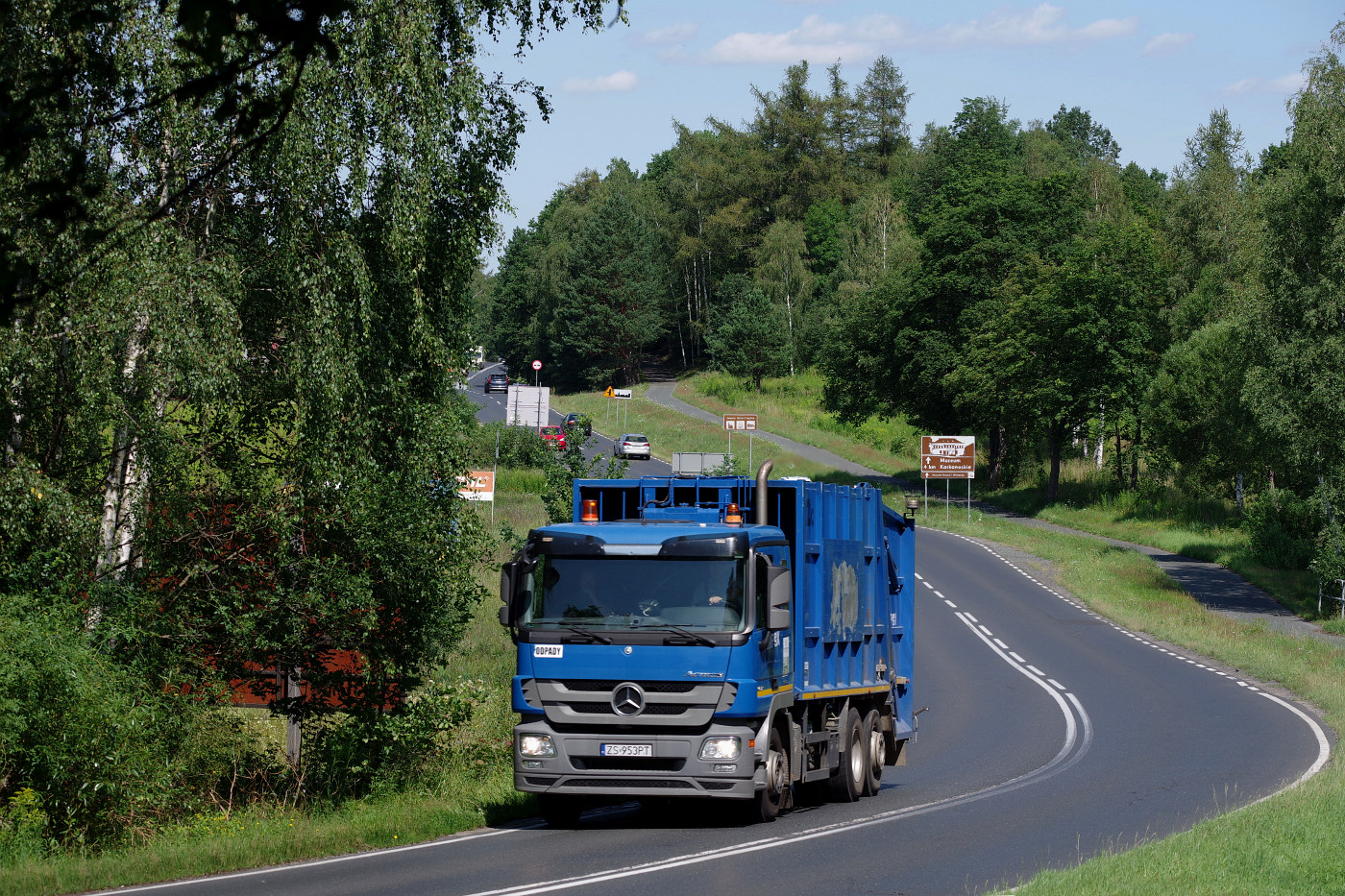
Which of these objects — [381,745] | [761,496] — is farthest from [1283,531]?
[761,496]

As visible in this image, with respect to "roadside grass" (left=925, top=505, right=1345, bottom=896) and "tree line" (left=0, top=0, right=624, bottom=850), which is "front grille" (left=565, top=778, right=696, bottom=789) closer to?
"roadside grass" (left=925, top=505, right=1345, bottom=896)

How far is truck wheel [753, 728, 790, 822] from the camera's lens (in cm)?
1271

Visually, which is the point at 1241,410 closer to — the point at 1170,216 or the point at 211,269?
the point at 1170,216

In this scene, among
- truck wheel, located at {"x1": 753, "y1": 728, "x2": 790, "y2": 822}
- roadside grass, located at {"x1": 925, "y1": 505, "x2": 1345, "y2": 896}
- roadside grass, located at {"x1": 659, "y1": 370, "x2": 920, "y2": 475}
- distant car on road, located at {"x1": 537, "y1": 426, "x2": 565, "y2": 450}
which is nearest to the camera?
roadside grass, located at {"x1": 925, "y1": 505, "x2": 1345, "y2": 896}

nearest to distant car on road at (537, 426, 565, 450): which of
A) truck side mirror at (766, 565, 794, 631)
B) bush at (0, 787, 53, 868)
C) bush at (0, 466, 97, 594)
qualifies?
bush at (0, 466, 97, 594)

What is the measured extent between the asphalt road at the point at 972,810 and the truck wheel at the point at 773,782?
22cm

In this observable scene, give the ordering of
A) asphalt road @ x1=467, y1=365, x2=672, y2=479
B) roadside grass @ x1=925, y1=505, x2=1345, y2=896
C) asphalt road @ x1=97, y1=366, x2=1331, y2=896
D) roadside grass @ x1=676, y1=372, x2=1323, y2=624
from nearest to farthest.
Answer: roadside grass @ x1=925, y1=505, x2=1345, y2=896 → asphalt road @ x1=97, y1=366, x2=1331, y2=896 → roadside grass @ x1=676, y1=372, x2=1323, y2=624 → asphalt road @ x1=467, y1=365, x2=672, y2=479

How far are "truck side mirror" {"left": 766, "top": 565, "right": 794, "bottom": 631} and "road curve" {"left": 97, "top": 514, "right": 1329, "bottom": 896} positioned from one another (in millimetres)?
1957

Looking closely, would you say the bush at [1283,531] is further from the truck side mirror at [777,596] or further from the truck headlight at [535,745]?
the truck headlight at [535,745]

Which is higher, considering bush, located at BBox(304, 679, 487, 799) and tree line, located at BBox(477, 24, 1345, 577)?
tree line, located at BBox(477, 24, 1345, 577)

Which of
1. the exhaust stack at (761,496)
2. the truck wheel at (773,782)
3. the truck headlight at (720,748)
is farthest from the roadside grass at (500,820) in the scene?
the exhaust stack at (761,496)

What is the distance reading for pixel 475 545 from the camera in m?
18.2

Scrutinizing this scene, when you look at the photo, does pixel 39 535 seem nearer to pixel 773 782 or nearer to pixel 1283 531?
pixel 773 782

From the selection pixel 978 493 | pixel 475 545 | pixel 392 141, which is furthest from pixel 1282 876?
pixel 978 493
